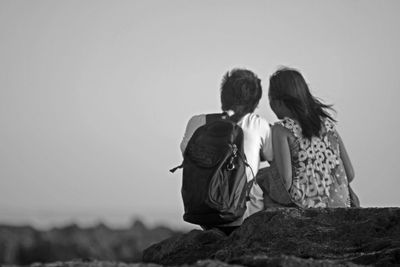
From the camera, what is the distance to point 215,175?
704 cm

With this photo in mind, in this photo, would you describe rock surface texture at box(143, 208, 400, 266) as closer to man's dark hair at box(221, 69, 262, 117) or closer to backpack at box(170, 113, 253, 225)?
backpack at box(170, 113, 253, 225)

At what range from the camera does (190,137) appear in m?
7.36

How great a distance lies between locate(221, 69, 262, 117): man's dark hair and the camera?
748 centimetres

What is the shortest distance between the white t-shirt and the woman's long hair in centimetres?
35

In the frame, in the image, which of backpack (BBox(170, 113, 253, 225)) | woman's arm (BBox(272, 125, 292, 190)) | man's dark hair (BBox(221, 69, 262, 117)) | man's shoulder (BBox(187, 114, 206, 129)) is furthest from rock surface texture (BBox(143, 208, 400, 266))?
man's dark hair (BBox(221, 69, 262, 117))

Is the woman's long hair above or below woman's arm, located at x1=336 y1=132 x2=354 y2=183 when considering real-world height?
above

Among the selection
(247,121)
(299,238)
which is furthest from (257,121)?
(299,238)

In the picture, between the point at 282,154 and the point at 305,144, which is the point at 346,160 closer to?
the point at 305,144

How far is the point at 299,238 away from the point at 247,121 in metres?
1.57

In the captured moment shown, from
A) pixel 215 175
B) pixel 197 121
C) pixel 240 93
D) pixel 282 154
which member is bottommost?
pixel 215 175

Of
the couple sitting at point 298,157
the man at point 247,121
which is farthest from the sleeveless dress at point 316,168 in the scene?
the man at point 247,121

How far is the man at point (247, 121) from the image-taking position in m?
7.19

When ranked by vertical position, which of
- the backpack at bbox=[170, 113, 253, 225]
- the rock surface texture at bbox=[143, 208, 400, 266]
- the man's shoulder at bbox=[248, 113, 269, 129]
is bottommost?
Result: the rock surface texture at bbox=[143, 208, 400, 266]

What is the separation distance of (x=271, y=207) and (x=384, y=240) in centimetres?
134
